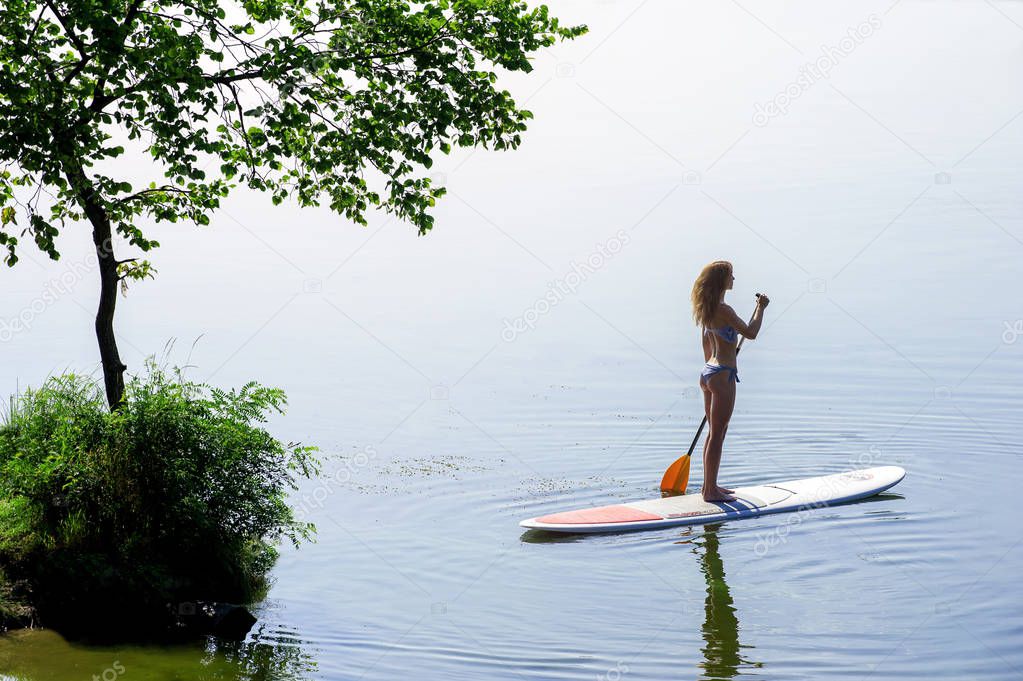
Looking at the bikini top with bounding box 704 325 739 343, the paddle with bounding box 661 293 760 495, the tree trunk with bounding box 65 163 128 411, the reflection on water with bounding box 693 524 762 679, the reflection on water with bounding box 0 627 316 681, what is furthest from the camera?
the paddle with bounding box 661 293 760 495

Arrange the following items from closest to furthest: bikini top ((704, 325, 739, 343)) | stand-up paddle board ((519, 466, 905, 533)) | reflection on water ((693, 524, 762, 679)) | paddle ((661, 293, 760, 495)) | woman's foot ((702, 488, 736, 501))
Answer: reflection on water ((693, 524, 762, 679)) < stand-up paddle board ((519, 466, 905, 533)) < bikini top ((704, 325, 739, 343)) < woman's foot ((702, 488, 736, 501)) < paddle ((661, 293, 760, 495))

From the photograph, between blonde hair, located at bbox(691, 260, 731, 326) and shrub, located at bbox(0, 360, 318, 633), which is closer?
shrub, located at bbox(0, 360, 318, 633)

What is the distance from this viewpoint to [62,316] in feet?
79.9

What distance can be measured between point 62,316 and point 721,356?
57.2ft

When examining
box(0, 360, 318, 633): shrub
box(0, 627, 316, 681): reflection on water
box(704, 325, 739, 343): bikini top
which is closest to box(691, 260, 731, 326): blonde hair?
box(704, 325, 739, 343): bikini top

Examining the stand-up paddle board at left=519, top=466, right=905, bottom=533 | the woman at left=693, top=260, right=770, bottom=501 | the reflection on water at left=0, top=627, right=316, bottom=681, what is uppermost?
the woman at left=693, top=260, right=770, bottom=501

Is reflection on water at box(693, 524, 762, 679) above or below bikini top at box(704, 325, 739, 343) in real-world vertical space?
below

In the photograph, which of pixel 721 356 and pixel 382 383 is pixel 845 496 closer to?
pixel 721 356

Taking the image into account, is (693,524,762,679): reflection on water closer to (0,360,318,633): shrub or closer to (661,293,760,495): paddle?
(661,293,760,495): paddle

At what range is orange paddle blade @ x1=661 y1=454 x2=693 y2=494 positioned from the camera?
38.7 ft

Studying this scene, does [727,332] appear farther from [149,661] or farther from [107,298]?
[149,661]

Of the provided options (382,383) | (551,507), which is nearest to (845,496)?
(551,507)

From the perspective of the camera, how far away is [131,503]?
8.35 metres

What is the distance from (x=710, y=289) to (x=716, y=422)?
4.25ft
